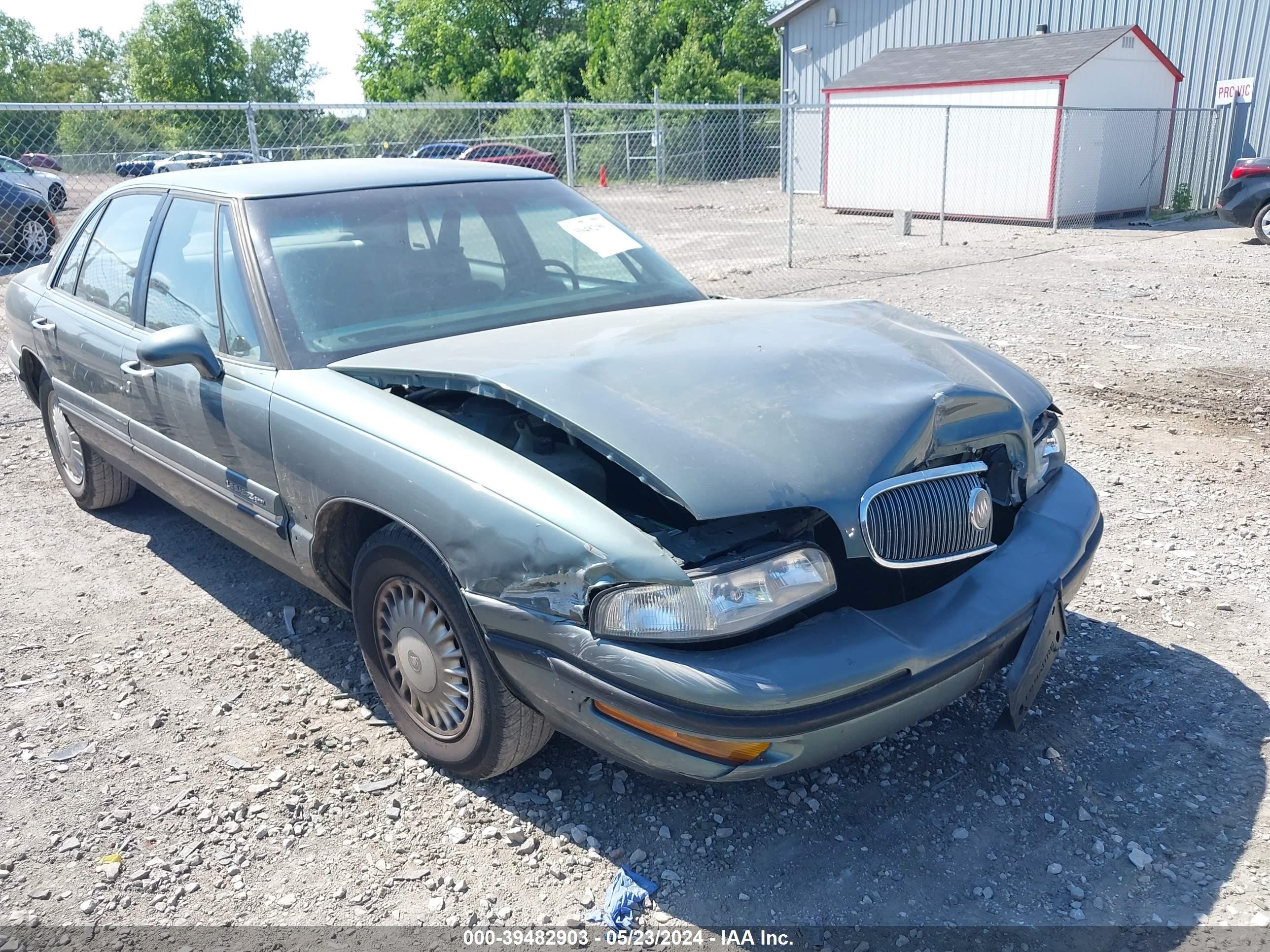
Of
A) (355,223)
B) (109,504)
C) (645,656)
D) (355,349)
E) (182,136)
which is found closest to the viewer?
(645,656)

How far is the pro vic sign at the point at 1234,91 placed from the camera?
19.5 meters

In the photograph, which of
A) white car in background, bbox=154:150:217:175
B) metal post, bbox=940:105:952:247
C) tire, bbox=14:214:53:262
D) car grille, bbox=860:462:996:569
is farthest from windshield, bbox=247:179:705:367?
tire, bbox=14:214:53:262

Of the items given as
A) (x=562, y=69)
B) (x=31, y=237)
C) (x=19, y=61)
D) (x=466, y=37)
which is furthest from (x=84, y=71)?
(x=31, y=237)

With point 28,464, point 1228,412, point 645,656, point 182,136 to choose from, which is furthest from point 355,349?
point 182,136

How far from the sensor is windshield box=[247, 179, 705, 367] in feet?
11.0

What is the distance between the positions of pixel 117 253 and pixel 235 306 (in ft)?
4.07

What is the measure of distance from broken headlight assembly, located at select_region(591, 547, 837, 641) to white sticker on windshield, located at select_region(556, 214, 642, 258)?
6.82 ft

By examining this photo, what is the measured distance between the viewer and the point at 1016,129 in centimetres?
1875

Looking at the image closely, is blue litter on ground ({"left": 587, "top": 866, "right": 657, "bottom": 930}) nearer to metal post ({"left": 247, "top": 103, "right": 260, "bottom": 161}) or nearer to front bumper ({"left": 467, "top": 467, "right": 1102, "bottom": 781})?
front bumper ({"left": 467, "top": 467, "right": 1102, "bottom": 781})

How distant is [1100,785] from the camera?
9.40 ft

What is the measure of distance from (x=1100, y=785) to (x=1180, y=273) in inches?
439

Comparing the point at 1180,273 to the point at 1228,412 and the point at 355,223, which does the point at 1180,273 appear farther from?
the point at 355,223

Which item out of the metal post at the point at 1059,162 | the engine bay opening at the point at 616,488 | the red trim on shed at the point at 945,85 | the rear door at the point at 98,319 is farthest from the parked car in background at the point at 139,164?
the red trim on shed at the point at 945,85

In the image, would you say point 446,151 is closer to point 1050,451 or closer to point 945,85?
point 945,85
